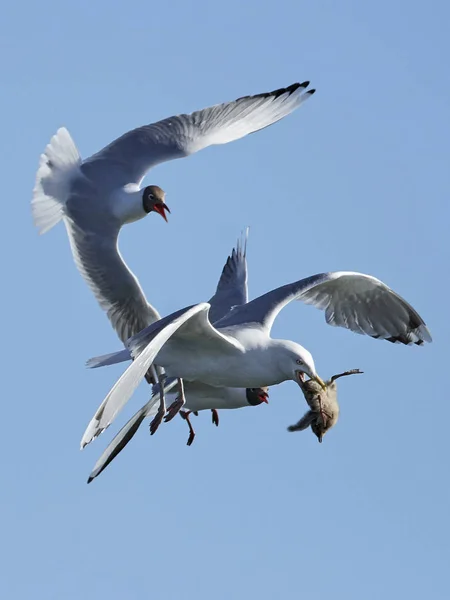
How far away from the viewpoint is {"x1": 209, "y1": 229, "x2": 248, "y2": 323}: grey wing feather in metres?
10.0

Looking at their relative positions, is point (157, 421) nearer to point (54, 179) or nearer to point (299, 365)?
point (299, 365)

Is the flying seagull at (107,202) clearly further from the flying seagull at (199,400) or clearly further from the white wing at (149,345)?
the white wing at (149,345)

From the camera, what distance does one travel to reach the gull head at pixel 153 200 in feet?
33.1

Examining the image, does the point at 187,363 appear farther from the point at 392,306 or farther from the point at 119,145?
the point at 119,145

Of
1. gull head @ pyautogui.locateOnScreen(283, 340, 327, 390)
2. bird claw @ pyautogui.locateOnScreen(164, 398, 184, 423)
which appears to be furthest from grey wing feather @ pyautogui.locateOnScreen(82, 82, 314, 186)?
gull head @ pyautogui.locateOnScreen(283, 340, 327, 390)

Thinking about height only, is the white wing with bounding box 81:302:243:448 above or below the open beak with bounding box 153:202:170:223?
below

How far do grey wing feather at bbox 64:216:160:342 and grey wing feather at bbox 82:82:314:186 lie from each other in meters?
0.38

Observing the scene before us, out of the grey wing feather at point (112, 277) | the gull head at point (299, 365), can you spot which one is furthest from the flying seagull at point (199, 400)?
the gull head at point (299, 365)

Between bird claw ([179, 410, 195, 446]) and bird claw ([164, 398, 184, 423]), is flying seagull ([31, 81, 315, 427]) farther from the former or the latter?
bird claw ([164, 398, 184, 423])

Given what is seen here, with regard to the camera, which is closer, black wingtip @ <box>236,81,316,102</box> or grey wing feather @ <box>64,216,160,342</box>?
grey wing feather @ <box>64,216,160,342</box>

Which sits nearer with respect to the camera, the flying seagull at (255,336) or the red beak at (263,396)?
the flying seagull at (255,336)

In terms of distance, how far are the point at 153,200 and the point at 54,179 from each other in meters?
0.72

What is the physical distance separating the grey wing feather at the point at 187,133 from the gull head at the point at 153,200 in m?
0.21

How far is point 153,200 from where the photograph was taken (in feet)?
33.3
